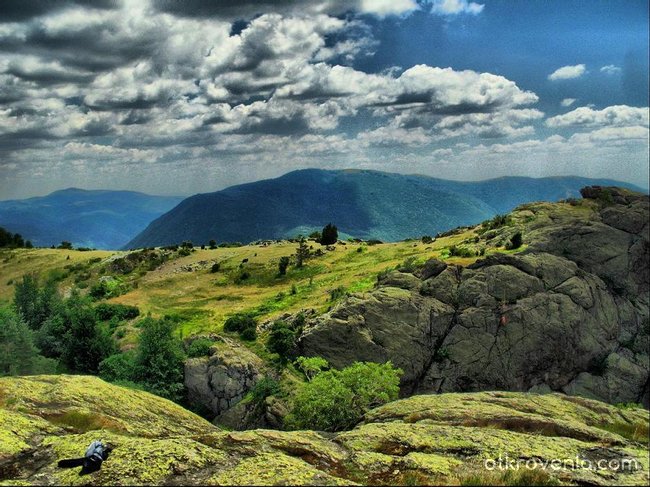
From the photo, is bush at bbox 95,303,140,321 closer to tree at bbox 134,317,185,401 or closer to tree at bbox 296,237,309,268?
tree at bbox 134,317,185,401

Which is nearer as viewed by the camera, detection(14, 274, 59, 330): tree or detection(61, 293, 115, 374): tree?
detection(61, 293, 115, 374): tree

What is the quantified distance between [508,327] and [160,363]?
44177 mm

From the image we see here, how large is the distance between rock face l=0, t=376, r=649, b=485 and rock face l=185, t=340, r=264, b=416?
26.1 metres

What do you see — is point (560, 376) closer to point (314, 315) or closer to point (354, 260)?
point (314, 315)

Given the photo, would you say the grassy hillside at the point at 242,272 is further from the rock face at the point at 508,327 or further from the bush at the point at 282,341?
the bush at the point at 282,341

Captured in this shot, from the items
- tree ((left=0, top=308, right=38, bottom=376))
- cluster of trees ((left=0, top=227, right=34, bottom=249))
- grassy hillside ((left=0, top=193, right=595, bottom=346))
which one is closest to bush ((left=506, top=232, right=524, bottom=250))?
grassy hillside ((left=0, top=193, right=595, bottom=346))

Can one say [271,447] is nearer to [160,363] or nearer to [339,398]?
[339,398]

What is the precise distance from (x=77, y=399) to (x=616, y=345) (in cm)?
6928

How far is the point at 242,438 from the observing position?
16.2 meters

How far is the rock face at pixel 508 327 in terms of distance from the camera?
53.3 m

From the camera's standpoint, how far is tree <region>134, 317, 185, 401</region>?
48.3 metres

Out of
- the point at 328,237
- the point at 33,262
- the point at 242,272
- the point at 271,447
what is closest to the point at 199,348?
the point at 271,447

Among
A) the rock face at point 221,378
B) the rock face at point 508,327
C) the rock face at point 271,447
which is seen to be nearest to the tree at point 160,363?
the rock face at point 221,378

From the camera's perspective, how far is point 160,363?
49.5m
